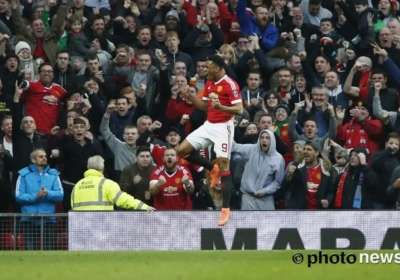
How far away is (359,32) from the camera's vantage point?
24266 millimetres

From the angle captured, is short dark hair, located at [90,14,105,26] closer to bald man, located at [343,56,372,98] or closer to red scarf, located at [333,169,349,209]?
bald man, located at [343,56,372,98]

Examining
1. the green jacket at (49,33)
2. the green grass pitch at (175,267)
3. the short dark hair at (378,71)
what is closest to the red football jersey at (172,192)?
the green grass pitch at (175,267)

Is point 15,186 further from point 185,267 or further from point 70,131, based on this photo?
point 185,267

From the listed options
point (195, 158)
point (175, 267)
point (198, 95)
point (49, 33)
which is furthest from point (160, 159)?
point (175, 267)

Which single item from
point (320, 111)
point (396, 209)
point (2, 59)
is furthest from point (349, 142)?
point (2, 59)

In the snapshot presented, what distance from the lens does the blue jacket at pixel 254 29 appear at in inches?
962

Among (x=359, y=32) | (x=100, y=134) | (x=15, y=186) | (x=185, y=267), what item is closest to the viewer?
(x=185, y=267)

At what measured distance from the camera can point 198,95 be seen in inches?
822

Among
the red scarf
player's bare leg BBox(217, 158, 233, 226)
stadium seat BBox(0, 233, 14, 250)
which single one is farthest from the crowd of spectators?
stadium seat BBox(0, 233, 14, 250)

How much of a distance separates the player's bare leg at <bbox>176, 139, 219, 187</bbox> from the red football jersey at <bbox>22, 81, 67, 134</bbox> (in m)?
4.28

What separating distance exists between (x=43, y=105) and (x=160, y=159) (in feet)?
7.59

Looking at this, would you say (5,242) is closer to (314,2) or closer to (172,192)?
(172,192)

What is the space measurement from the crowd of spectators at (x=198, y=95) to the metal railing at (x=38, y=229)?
1183mm

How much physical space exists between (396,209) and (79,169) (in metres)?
5.22
